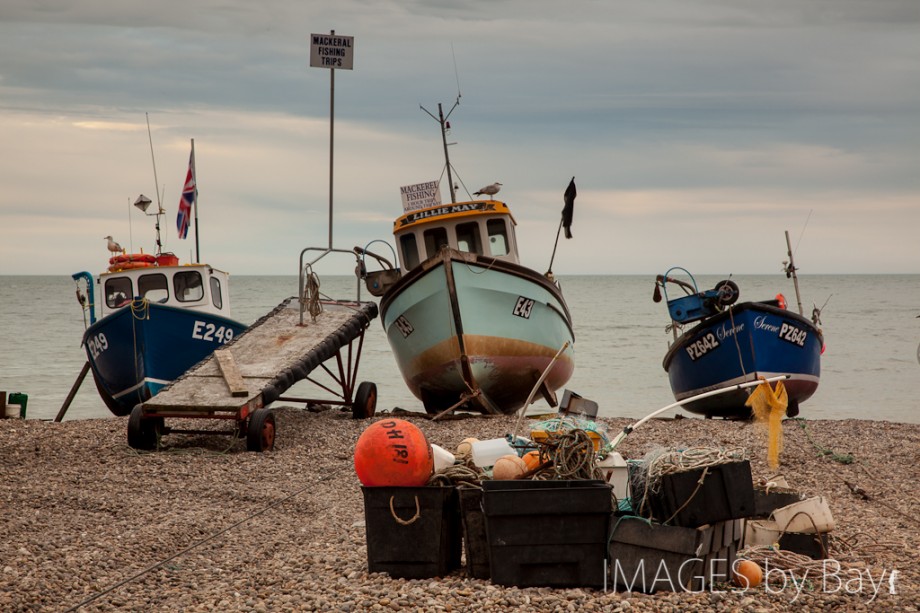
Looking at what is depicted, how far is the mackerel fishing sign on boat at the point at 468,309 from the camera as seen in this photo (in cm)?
1453

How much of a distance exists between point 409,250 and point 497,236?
1437 mm

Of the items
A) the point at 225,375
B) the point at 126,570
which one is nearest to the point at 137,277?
the point at 225,375

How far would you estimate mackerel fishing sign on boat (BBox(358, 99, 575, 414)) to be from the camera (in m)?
14.5

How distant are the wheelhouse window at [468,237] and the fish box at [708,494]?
36.4 feet

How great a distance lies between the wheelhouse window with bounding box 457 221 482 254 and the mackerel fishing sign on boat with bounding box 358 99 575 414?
0.02 metres

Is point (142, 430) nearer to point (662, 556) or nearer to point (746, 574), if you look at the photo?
point (662, 556)

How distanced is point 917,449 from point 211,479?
7.81m

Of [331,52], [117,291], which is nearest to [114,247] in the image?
[117,291]

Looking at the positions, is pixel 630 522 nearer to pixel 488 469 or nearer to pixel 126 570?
pixel 488 469

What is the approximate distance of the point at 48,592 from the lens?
5777 millimetres

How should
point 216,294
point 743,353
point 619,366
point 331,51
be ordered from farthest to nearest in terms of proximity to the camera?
point 619,366 → point 216,294 → point 331,51 → point 743,353

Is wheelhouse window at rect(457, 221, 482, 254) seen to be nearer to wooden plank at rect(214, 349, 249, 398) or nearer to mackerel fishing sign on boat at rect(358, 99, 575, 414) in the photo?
mackerel fishing sign on boat at rect(358, 99, 575, 414)

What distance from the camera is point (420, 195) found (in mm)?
16562

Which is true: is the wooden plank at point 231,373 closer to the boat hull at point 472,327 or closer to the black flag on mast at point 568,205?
the boat hull at point 472,327
